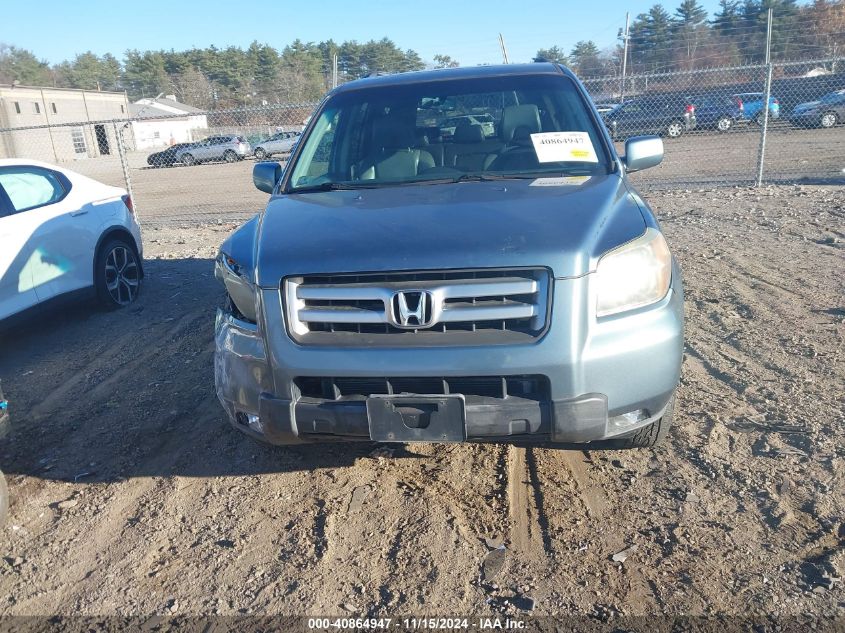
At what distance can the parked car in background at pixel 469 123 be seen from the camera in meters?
4.19

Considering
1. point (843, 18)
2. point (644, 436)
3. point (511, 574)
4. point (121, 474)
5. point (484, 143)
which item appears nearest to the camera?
point (511, 574)

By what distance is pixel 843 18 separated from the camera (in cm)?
3881

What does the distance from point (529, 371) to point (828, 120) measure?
2496 cm

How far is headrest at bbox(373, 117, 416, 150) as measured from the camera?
4258 millimetres

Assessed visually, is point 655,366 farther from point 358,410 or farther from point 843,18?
point 843,18

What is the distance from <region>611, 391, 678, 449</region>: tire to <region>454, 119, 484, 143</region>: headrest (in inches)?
73.7

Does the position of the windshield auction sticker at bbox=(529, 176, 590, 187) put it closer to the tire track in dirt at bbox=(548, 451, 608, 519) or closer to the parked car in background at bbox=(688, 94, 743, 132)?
the tire track in dirt at bbox=(548, 451, 608, 519)

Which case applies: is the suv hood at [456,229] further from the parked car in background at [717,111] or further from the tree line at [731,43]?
the tree line at [731,43]

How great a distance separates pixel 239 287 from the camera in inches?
122

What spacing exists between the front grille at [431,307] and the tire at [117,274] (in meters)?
4.42

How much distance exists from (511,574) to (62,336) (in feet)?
16.4

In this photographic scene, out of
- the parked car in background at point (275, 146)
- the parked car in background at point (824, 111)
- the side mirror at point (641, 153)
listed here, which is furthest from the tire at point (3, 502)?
the parked car in background at point (275, 146)

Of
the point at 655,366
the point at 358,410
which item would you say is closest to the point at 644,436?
the point at 655,366

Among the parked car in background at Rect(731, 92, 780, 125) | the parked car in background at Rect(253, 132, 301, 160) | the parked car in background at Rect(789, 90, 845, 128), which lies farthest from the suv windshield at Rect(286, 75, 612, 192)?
the parked car in background at Rect(253, 132, 301, 160)
